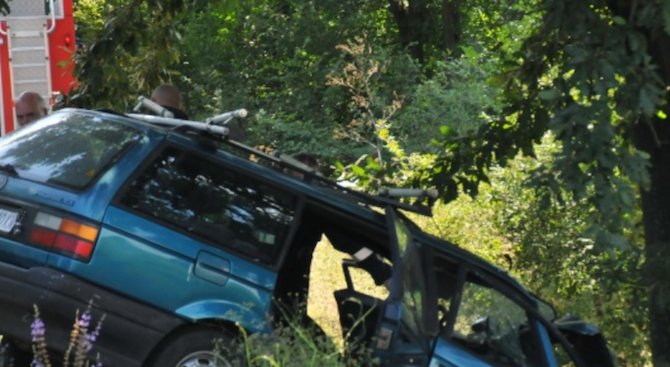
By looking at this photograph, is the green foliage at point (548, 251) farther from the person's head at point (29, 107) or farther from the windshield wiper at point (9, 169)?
the windshield wiper at point (9, 169)

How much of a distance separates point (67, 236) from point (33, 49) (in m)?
8.40

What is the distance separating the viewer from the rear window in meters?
7.21

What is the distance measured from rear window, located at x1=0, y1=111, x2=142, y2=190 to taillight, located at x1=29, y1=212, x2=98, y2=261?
0.73ft

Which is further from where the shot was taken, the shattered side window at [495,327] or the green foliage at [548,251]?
the green foliage at [548,251]

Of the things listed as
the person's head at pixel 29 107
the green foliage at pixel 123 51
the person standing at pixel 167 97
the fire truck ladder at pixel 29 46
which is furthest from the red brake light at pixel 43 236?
the fire truck ladder at pixel 29 46

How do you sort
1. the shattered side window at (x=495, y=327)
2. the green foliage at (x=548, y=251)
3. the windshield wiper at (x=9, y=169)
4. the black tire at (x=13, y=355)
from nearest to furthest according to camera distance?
1. the shattered side window at (x=495, y=327)
2. the windshield wiper at (x=9, y=169)
3. the black tire at (x=13, y=355)
4. the green foliage at (x=548, y=251)

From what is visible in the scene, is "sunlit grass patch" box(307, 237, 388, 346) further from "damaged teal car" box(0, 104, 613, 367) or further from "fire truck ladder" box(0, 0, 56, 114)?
"fire truck ladder" box(0, 0, 56, 114)

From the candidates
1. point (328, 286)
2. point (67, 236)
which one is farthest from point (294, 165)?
point (328, 286)

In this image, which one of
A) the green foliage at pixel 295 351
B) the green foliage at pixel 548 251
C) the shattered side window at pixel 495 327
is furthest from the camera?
the green foliage at pixel 548 251

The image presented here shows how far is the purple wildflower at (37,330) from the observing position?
631 cm

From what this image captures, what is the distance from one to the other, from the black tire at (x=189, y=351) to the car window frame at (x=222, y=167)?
446mm

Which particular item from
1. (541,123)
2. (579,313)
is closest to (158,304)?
(541,123)

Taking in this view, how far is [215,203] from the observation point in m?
7.27

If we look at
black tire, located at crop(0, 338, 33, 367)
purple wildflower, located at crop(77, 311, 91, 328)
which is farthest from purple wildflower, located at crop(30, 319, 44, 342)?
black tire, located at crop(0, 338, 33, 367)
